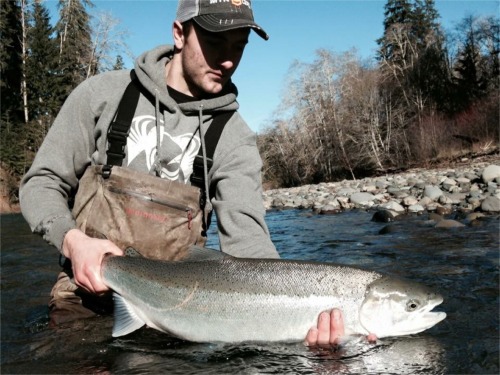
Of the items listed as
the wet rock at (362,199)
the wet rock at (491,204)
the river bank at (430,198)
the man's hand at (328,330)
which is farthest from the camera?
the wet rock at (362,199)

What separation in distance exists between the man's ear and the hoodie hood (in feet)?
0.60

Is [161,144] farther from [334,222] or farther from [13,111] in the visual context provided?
[13,111]

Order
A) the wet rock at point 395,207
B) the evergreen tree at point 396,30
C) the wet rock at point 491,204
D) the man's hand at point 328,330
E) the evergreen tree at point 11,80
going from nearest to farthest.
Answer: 1. the man's hand at point 328,330
2. the wet rock at point 491,204
3. the wet rock at point 395,207
4. the evergreen tree at point 11,80
5. the evergreen tree at point 396,30

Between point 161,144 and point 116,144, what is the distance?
0.28m

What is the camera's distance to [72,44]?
31.2 metres

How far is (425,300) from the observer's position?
262 centimetres

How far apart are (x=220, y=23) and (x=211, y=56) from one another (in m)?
0.22

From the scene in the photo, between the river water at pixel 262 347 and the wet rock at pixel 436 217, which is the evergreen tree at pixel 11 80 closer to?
the wet rock at pixel 436 217

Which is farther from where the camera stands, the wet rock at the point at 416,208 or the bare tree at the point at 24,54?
the bare tree at the point at 24,54

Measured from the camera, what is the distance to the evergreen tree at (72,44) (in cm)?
2967

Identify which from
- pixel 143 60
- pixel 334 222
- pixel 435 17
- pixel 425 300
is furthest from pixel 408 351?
pixel 435 17

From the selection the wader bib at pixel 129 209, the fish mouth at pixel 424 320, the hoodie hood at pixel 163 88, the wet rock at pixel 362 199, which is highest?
the hoodie hood at pixel 163 88

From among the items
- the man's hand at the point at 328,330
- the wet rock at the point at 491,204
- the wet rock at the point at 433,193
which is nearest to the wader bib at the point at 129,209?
the man's hand at the point at 328,330

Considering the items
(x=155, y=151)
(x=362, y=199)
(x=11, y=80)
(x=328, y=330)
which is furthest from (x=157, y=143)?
(x=11, y=80)
